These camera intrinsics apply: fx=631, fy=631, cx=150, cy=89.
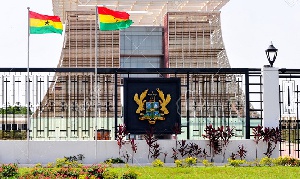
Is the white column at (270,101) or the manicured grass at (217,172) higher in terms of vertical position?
the white column at (270,101)

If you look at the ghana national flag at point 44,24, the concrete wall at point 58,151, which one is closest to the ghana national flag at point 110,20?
the ghana national flag at point 44,24

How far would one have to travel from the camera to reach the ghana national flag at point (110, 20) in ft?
53.8

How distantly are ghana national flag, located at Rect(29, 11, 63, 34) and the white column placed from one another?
5.69 metres

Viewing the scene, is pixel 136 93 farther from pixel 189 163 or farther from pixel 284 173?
pixel 284 173

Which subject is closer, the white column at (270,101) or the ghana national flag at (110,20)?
the ghana national flag at (110,20)

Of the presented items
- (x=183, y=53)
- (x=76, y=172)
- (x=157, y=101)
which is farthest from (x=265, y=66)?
(x=183, y=53)

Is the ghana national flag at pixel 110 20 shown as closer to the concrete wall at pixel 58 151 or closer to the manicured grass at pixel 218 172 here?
the concrete wall at pixel 58 151

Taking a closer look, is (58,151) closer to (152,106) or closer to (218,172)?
(152,106)

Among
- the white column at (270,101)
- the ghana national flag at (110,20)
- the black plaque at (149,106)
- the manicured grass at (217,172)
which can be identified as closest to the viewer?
the manicured grass at (217,172)

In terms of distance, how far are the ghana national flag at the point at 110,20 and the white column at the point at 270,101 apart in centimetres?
407

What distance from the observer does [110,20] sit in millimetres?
16438

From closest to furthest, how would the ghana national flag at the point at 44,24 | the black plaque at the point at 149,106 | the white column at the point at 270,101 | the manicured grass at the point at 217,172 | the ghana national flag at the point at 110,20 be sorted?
the manicured grass at the point at 217,172 < the ghana national flag at the point at 110,20 < the ghana national flag at the point at 44,24 < the black plaque at the point at 149,106 < the white column at the point at 270,101

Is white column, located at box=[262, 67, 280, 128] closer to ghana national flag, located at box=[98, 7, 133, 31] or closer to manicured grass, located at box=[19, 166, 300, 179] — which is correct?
manicured grass, located at box=[19, 166, 300, 179]

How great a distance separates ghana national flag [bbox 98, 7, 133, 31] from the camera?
16391 mm
